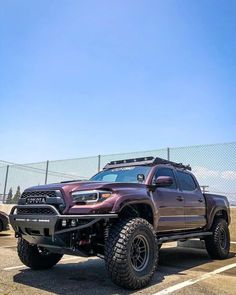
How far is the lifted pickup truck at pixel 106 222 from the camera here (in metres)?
5.37

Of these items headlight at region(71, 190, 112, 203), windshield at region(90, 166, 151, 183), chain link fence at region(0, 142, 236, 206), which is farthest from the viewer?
chain link fence at region(0, 142, 236, 206)

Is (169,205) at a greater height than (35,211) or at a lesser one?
greater

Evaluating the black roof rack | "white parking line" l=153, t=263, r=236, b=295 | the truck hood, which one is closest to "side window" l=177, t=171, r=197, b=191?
the black roof rack

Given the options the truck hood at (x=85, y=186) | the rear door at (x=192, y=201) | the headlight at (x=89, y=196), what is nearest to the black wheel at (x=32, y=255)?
the truck hood at (x=85, y=186)

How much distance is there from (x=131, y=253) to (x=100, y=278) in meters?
1.03

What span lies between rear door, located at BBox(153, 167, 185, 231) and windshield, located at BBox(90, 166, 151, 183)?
291mm

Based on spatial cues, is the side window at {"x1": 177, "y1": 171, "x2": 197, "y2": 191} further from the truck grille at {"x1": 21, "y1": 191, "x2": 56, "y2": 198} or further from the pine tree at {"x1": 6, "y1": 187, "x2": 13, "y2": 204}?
the pine tree at {"x1": 6, "y1": 187, "x2": 13, "y2": 204}

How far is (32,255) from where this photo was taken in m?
6.70

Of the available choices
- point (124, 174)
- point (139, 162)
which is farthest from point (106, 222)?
point (139, 162)

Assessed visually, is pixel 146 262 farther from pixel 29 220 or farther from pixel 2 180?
pixel 2 180

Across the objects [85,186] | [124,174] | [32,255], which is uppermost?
[124,174]

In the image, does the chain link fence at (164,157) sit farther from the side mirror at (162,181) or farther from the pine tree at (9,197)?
the side mirror at (162,181)

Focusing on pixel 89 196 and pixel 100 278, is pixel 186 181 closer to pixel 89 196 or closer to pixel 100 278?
pixel 100 278

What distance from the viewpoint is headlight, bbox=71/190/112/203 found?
5570 millimetres
